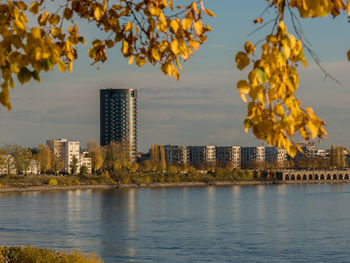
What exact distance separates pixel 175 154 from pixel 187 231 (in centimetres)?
14810

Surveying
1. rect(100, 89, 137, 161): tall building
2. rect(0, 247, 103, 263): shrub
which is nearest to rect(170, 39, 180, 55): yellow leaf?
rect(0, 247, 103, 263): shrub

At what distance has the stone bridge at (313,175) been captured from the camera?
494 ft

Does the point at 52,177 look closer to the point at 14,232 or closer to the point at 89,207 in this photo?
the point at 89,207

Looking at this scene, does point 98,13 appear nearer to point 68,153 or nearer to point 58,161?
point 58,161

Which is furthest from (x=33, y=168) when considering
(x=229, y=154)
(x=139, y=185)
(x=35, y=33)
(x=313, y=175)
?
(x=35, y=33)

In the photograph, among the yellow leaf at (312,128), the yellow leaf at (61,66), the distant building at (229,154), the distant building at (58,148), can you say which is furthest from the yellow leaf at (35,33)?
the distant building at (229,154)

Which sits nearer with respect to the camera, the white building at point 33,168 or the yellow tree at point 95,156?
the white building at point 33,168

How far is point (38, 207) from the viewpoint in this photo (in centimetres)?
6197

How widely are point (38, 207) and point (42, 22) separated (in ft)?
194

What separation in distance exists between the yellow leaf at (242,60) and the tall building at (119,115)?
17903 centimetres

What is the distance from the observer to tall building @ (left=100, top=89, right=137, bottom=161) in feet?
602

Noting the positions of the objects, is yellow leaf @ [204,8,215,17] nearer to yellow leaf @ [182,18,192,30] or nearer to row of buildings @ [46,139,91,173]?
yellow leaf @ [182,18,192,30]

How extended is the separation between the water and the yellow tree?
63.6m

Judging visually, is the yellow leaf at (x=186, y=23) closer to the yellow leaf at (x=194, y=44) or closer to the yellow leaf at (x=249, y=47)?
the yellow leaf at (x=194, y=44)
